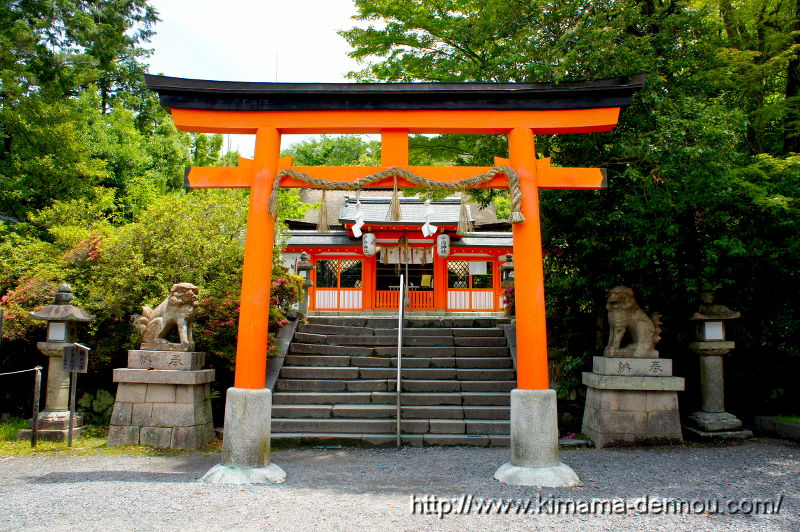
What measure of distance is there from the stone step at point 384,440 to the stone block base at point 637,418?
1315 mm

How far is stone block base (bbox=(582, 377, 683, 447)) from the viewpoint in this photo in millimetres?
6637

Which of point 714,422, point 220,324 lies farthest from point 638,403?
point 220,324

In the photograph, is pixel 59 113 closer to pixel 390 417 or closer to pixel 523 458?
pixel 390 417

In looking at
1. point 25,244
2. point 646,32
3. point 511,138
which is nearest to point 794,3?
point 646,32

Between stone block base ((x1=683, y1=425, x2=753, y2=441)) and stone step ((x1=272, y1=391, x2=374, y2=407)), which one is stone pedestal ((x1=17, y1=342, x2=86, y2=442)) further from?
stone block base ((x1=683, y1=425, x2=753, y2=441))

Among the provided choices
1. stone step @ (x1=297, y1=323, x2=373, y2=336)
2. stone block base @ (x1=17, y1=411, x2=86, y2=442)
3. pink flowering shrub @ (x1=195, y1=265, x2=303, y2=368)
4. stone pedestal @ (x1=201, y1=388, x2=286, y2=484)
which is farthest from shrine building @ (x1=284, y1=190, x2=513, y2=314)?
stone pedestal @ (x1=201, y1=388, x2=286, y2=484)

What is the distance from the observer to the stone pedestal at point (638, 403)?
661cm

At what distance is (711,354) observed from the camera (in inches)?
286

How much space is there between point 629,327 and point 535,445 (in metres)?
2.70

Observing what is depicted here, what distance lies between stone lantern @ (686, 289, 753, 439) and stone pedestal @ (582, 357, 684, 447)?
0.75 metres

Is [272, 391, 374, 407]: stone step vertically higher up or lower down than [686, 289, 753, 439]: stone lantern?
lower down

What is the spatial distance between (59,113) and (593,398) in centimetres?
1299

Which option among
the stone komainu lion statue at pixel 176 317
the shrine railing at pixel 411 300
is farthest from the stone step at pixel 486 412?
the shrine railing at pixel 411 300

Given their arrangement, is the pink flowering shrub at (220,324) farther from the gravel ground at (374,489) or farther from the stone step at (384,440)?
the gravel ground at (374,489)
